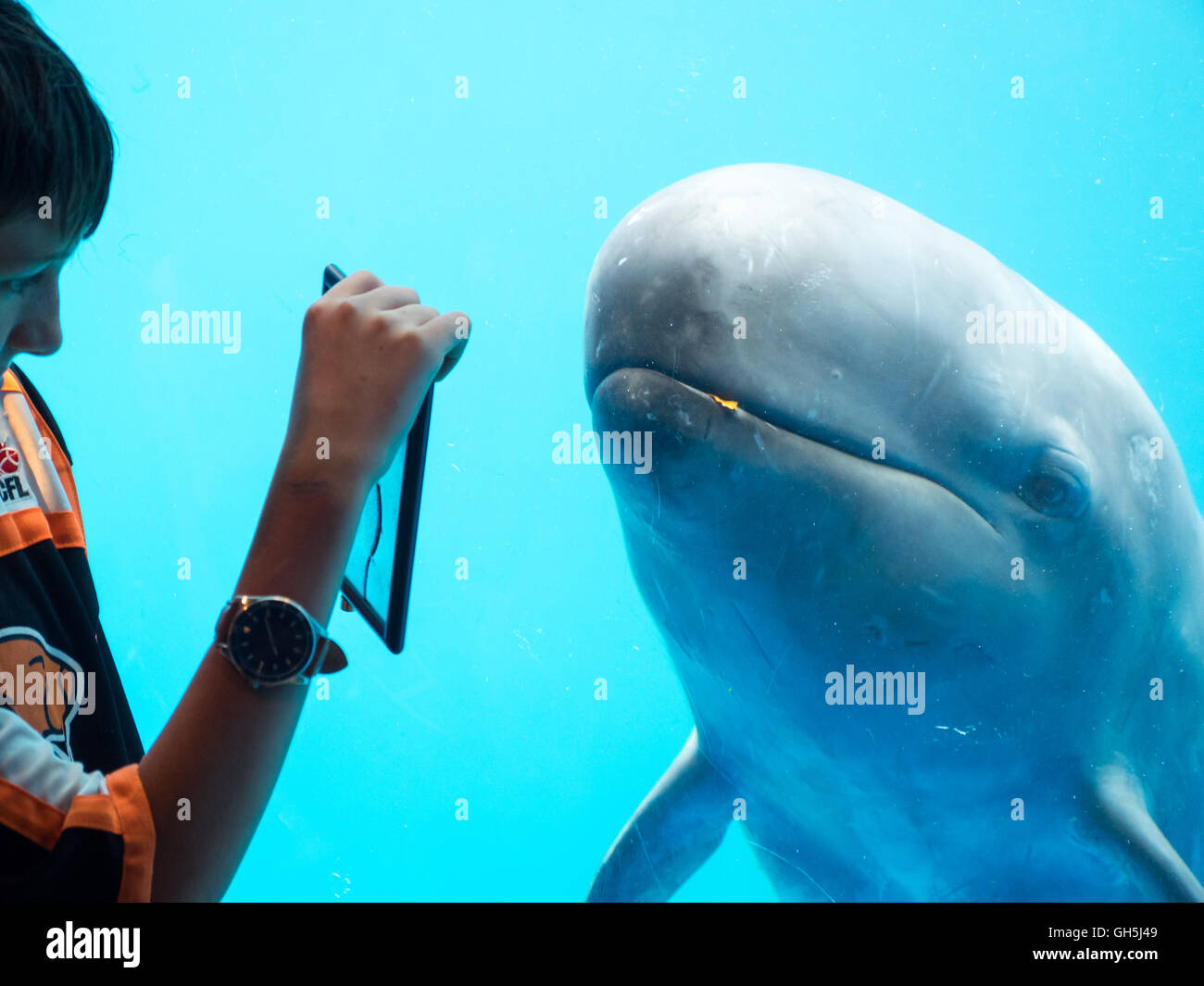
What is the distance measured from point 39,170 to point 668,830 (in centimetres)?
405

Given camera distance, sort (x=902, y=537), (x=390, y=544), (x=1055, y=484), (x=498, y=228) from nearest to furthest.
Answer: (x=390, y=544), (x=902, y=537), (x=1055, y=484), (x=498, y=228)

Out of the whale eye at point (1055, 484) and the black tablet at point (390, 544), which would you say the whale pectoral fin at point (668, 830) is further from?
the black tablet at point (390, 544)

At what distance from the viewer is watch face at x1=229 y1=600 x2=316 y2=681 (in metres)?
1.10

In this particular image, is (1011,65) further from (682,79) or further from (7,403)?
(7,403)

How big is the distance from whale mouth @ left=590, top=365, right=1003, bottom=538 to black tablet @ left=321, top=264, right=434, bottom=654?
0.74 meters

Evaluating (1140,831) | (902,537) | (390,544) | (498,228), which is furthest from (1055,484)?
(498,228)

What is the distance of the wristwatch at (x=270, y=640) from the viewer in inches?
43.3

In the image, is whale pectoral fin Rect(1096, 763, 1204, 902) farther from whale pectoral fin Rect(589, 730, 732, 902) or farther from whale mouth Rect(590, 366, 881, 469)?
whale mouth Rect(590, 366, 881, 469)

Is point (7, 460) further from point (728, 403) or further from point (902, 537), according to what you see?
point (902, 537)

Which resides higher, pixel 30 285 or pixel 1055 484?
pixel 30 285

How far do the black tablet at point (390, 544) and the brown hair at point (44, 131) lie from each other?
22.1 inches

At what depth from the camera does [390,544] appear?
180cm

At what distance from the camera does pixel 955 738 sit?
10.8 ft
